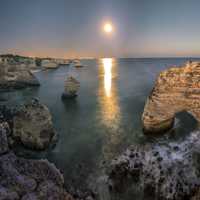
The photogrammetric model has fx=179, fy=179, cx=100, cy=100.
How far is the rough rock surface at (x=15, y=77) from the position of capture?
56284 mm

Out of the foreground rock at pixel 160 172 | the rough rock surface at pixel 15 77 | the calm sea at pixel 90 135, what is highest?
the rough rock surface at pixel 15 77

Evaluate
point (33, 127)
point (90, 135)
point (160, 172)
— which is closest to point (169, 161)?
point (160, 172)

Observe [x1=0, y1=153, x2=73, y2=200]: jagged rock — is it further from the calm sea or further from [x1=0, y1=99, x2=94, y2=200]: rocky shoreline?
the calm sea

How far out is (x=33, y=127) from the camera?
737 inches

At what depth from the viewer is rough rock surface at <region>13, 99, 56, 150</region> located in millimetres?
18594

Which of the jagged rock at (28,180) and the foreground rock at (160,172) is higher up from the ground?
the jagged rock at (28,180)

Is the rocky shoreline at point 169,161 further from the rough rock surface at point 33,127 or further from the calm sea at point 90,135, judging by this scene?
the rough rock surface at point 33,127

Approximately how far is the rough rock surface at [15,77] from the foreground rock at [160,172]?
52.2 m

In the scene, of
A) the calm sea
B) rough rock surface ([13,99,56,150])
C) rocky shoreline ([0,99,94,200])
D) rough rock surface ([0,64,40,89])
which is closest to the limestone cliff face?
the calm sea

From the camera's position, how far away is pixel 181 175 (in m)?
11.8

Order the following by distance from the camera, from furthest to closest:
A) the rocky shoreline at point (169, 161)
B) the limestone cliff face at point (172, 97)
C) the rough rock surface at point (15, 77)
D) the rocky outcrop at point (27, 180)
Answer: the rough rock surface at point (15, 77) < the limestone cliff face at point (172, 97) < the rocky shoreline at point (169, 161) < the rocky outcrop at point (27, 180)

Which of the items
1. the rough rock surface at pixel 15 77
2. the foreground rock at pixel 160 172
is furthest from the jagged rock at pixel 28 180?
the rough rock surface at pixel 15 77

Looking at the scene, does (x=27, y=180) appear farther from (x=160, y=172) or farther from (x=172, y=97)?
(x=172, y=97)

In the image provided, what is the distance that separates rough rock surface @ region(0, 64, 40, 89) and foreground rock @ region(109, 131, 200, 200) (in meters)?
52.2
